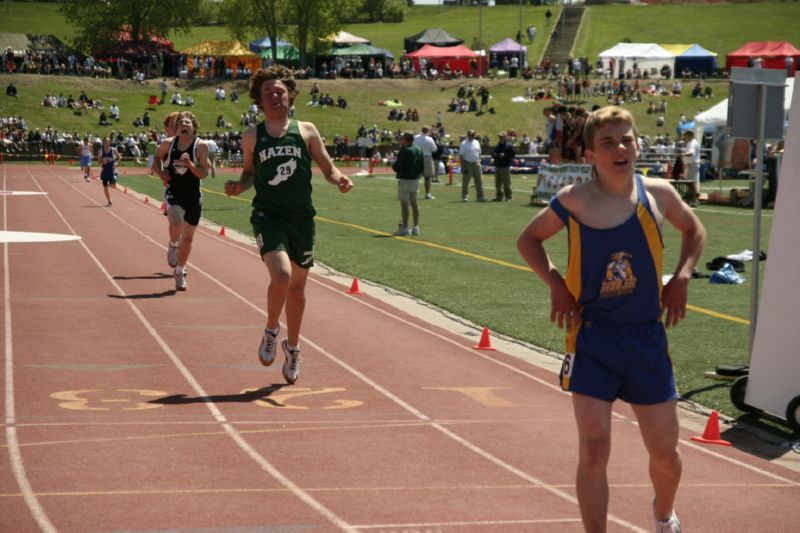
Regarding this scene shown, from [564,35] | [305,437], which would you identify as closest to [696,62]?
[564,35]

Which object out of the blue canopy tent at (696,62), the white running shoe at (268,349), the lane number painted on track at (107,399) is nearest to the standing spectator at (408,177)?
the white running shoe at (268,349)

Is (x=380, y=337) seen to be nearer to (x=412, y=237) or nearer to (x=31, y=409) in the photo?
(x=31, y=409)

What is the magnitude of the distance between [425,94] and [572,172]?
56.7 meters

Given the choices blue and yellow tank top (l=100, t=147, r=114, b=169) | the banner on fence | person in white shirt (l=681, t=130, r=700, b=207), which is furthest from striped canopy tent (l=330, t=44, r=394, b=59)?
person in white shirt (l=681, t=130, r=700, b=207)

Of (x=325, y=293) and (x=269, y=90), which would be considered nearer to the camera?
(x=269, y=90)

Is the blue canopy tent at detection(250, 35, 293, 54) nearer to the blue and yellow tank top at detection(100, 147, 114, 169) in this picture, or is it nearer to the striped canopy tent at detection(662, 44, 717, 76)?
the striped canopy tent at detection(662, 44, 717, 76)

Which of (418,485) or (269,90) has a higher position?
(269,90)

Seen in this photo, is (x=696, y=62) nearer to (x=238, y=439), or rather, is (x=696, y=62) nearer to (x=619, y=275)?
(x=238, y=439)

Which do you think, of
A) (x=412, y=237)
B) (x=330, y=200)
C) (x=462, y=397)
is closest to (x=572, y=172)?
(x=412, y=237)

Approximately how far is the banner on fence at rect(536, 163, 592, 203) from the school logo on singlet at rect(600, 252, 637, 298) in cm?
2122

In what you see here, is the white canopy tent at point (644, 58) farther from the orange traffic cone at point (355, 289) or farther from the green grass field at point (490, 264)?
the orange traffic cone at point (355, 289)

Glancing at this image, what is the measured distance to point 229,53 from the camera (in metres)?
88.8

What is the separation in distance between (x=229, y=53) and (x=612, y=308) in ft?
283

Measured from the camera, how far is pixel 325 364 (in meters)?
10.5
